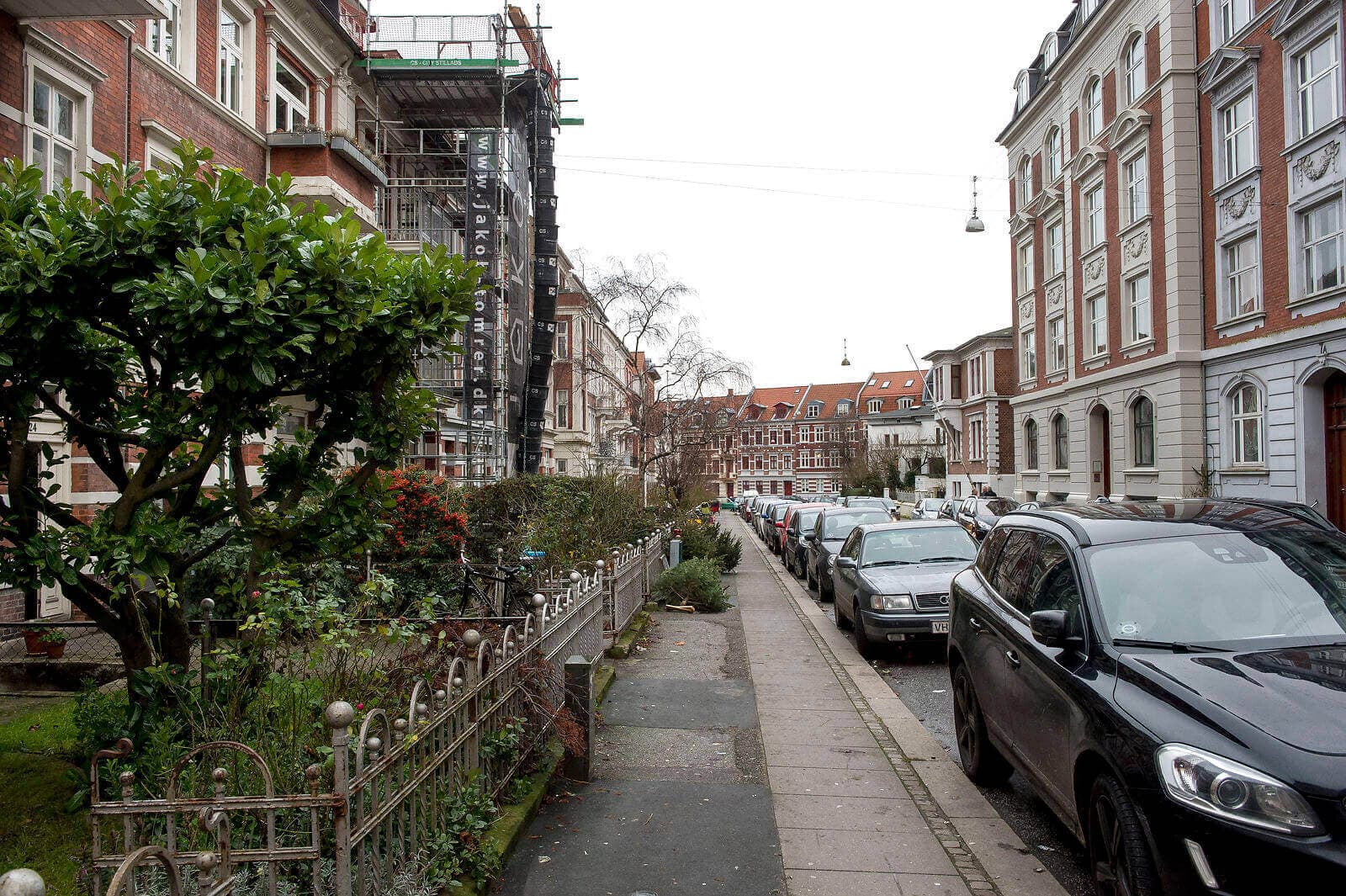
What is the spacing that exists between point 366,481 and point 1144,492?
1131 inches

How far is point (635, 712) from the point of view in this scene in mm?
7516

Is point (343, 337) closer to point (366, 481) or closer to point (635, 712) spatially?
point (366, 481)

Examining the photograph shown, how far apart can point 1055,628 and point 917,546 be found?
748 centimetres

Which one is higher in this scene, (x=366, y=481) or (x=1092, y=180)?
(x=1092, y=180)

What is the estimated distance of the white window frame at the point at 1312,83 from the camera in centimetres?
1927

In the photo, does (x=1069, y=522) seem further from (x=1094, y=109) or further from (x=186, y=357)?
(x=1094, y=109)

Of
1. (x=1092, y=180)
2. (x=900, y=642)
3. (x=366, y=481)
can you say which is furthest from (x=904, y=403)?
(x=366, y=481)

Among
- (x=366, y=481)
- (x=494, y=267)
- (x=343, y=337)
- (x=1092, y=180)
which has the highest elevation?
(x=1092, y=180)

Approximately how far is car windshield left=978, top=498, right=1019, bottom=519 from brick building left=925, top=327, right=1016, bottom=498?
17.1 m

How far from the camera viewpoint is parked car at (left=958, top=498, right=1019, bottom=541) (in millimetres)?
27219

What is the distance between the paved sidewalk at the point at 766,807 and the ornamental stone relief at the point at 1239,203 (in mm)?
20303

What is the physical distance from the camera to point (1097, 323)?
105ft

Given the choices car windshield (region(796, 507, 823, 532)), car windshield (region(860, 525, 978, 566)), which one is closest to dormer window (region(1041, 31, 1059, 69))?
car windshield (region(796, 507, 823, 532))

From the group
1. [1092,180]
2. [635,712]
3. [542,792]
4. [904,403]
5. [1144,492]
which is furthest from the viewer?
[904,403]
